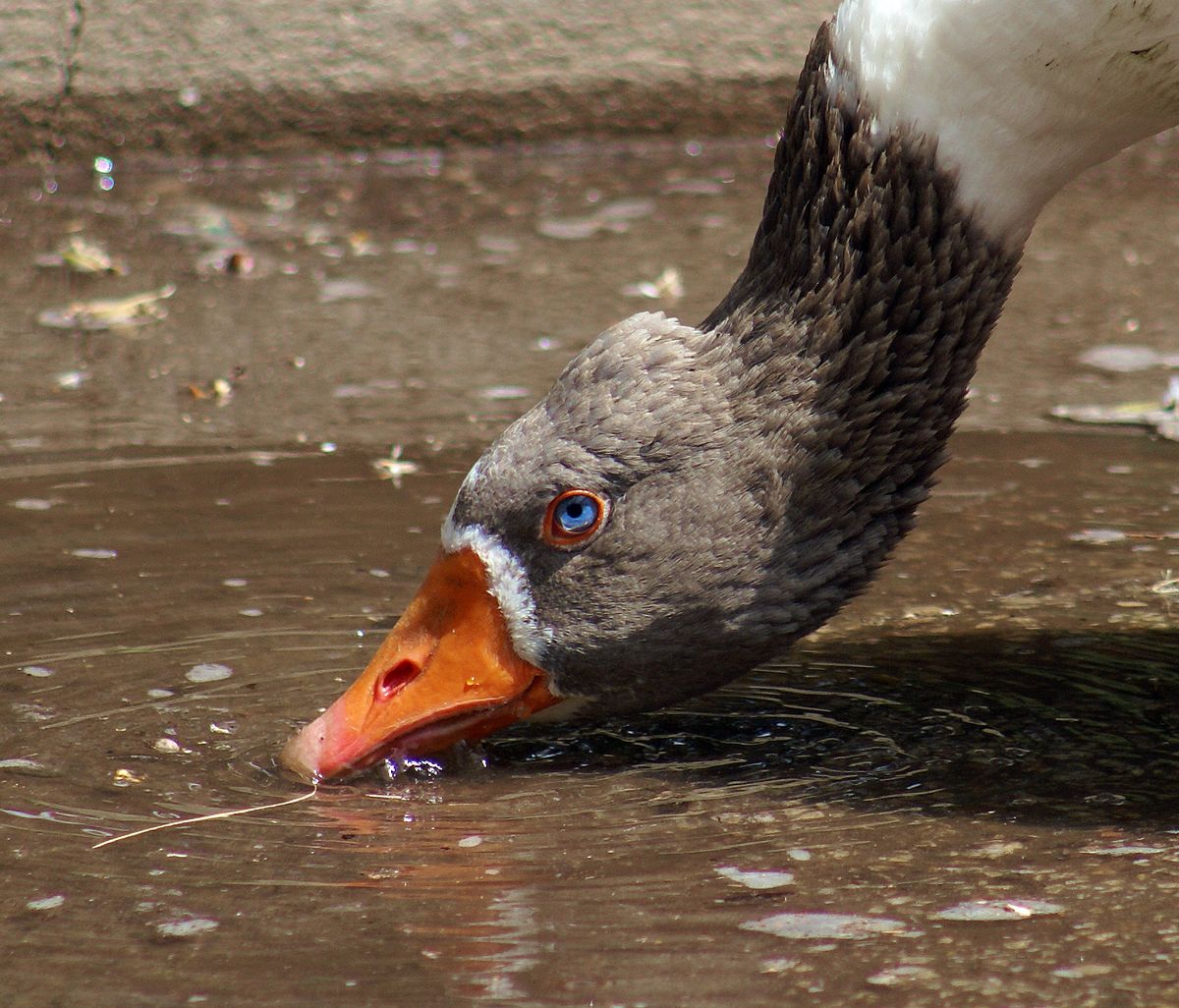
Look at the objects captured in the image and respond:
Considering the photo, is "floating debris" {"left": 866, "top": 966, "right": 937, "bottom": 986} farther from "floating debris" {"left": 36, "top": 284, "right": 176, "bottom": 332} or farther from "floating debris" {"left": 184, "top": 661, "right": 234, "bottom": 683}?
"floating debris" {"left": 36, "top": 284, "right": 176, "bottom": 332}

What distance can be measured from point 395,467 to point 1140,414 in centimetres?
256

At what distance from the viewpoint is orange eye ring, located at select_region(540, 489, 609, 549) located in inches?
151

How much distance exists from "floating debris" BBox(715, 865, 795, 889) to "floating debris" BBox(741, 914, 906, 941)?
0.13 meters

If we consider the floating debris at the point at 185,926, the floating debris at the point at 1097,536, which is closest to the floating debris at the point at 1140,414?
the floating debris at the point at 1097,536

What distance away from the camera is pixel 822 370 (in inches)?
154

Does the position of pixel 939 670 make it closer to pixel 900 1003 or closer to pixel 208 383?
pixel 900 1003

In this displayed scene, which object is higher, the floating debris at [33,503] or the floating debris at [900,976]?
the floating debris at [33,503]

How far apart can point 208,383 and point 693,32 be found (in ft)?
13.7

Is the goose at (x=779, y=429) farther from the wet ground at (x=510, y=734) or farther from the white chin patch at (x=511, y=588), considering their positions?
the wet ground at (x=510, y=734)

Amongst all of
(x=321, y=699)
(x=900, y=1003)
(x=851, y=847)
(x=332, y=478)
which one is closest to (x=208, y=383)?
(x=332, y=478)

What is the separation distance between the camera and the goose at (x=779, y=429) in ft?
12.6

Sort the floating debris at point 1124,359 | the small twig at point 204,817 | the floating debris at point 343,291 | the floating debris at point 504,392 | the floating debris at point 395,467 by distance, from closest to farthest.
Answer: the small twig at point 204,817 → the floating debris at point 395,467 → the floating debris at point 504,392 → the floating debris at point 1124,359 → the floating debris at point 343,291

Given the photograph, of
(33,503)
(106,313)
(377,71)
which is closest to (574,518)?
(33,503)

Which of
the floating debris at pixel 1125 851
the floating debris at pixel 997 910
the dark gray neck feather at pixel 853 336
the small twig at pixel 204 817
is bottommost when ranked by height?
the floating debris at pixel 997 910
